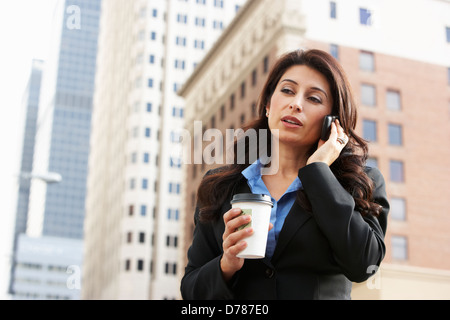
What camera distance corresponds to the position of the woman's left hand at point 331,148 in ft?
5.84

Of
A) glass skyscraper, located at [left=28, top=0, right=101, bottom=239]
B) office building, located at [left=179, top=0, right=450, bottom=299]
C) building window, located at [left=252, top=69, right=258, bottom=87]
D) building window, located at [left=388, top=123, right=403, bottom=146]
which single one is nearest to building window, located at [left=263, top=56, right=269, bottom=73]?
office building, located at [left=179, top=0, right=450, bottom=299]

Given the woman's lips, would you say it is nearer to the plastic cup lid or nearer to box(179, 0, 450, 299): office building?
the plastic cup lid

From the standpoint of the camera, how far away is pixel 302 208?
1.72 meters

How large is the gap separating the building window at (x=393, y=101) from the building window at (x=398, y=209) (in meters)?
3.92

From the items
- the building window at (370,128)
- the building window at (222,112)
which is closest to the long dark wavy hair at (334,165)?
the building window at (370,128)

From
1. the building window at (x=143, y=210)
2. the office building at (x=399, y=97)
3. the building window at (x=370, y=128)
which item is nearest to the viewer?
the office building at (x=399, y=97)

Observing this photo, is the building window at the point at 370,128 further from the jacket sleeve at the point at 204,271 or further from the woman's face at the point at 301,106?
the jacket sleeve at the point at 204,271

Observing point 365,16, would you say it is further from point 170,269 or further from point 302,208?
point 170,269

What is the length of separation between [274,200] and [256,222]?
0.86ft

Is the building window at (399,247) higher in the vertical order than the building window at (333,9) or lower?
lower

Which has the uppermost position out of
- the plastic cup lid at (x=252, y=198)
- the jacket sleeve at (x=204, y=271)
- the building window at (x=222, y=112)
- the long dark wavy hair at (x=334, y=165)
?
the building window at (x=222, y=112)

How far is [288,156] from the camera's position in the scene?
76.4 inches

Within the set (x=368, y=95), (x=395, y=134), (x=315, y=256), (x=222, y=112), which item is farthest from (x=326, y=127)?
(x=222, y=112)

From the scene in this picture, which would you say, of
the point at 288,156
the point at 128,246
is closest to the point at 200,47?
the point at 128,246
